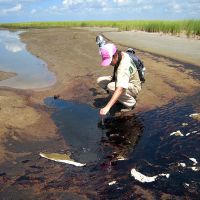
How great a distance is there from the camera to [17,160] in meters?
5.46

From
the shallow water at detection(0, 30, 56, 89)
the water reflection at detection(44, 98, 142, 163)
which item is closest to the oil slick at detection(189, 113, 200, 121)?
the water reflection at detection(44, 98, 142, 163)

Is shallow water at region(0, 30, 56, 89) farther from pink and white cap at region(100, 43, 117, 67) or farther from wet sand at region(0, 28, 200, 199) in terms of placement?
pink and white cap at region(100, 43, 117, 67)

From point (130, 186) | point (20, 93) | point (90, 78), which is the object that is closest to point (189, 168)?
point (130, 186)

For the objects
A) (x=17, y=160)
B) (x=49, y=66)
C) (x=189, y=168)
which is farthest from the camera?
(x=49, y=66)

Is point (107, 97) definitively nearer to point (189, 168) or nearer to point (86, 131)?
point (86, 131)

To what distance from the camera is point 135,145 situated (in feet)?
19.4

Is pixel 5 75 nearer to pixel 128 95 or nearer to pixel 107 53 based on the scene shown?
pixel 128 95

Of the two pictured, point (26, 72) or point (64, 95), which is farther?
point (26, 72)

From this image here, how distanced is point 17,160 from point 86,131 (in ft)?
5.04

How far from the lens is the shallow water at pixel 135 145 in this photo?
465 centimetres

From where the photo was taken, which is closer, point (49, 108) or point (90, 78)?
point (49, 108)

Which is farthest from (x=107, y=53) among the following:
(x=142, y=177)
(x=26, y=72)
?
(x=26, y=72)

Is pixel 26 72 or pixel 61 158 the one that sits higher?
pixel 61 158

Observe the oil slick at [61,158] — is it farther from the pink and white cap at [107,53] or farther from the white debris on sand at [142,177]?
the pink and white cap at [107,53]
